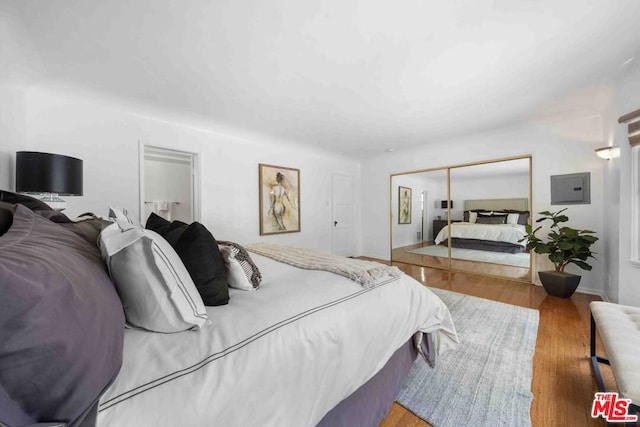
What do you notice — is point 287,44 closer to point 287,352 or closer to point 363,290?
point 363,290

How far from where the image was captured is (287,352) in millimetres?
854

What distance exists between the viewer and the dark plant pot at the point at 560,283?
2879 millimetres

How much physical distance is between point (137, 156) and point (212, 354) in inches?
121

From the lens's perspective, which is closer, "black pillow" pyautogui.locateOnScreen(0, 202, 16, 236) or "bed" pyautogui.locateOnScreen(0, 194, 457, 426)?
"bed" pyautogui.locateOnScreen(0, 194, 457, 426)

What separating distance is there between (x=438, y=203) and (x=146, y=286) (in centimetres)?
470

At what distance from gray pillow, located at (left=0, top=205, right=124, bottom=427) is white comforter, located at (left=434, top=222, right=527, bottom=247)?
15.9 ft

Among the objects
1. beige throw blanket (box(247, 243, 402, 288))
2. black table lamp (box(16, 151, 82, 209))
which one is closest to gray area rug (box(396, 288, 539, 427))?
beige throw blanket (box(247, 243, 402, 288))

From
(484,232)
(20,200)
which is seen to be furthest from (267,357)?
(484,232)

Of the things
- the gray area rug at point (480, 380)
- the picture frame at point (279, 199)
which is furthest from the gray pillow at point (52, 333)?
the picture frame at point (279, 199)

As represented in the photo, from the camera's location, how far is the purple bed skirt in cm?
107

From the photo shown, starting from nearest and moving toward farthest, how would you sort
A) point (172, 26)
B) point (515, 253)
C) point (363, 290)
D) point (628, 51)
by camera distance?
point (363, 290) < point (172, 26) < point (628, 51) < point (515, 253)

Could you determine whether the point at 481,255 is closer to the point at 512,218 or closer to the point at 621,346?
the point at 512,218

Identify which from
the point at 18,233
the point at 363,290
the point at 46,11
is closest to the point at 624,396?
the point at 363,290

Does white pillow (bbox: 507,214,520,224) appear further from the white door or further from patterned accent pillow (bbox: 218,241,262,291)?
patterned accent pillow (bbox: 218,241,262,291)
